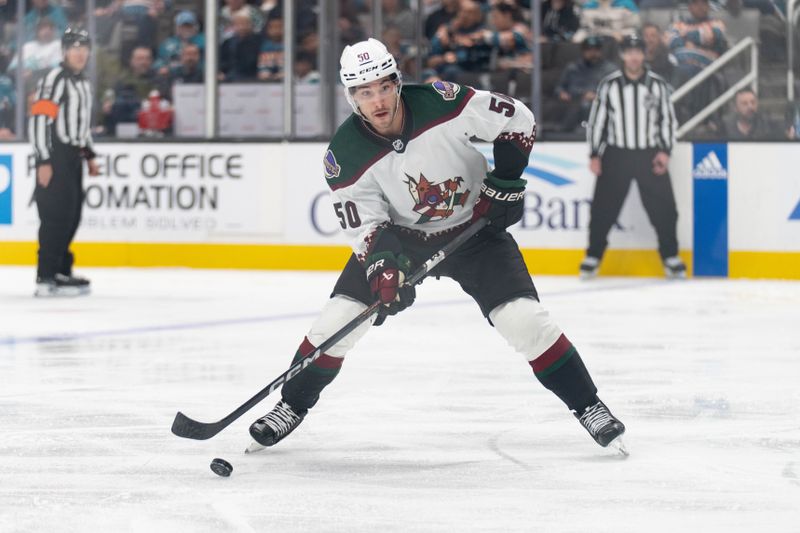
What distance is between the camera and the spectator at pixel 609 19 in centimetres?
857

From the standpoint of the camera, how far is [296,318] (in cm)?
655

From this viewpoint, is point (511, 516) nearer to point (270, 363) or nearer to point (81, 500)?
point (81, 500)

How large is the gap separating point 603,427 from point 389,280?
586 mm

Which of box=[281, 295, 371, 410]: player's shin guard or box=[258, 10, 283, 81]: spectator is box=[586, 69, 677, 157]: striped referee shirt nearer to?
box=[258, 10, 283, 81]: spectator

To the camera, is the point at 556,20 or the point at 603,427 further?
the point at 556,20

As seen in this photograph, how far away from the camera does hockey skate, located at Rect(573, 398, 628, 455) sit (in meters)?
3.38

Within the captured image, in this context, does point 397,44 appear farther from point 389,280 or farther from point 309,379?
point 389,280

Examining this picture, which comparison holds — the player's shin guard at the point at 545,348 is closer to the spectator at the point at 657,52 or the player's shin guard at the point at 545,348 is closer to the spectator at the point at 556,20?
the spectator at the point at 657,52

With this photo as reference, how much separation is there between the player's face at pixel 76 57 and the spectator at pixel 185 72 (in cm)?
181

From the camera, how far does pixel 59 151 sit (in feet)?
24.9

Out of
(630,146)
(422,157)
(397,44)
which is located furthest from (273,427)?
(397,44)

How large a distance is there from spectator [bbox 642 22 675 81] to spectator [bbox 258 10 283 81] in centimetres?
226

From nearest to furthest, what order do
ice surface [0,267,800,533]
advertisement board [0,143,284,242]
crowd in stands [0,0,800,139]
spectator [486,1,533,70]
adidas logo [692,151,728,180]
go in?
ice surface [0,267,800,533] < adidas logo [692,151,728,180] < crowd in stands [0,0,800,139] < spectator [486,1,533,70] < advertisement board [0,143,284,242]

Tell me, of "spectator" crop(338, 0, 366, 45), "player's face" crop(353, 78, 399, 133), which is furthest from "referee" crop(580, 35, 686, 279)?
"player's face" crop(353, 78, 399, 133)
